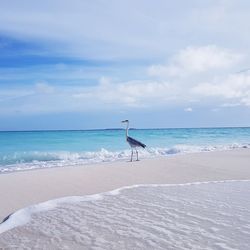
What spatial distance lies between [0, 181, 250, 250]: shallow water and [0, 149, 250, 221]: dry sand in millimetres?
812

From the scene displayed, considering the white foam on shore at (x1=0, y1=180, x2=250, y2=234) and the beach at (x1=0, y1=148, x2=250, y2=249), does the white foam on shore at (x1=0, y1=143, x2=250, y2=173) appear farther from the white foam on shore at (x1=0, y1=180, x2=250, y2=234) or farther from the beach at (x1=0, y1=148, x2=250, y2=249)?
the white foam on shore at (x1=0, y1=180, x2=250, y2=234)

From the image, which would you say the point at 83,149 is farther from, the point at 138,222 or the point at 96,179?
the point at 138,222

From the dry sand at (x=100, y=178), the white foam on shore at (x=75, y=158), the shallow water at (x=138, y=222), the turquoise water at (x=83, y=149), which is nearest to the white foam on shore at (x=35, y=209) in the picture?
the shallow water at (x=138, y=222)

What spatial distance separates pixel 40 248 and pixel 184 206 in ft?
8.70

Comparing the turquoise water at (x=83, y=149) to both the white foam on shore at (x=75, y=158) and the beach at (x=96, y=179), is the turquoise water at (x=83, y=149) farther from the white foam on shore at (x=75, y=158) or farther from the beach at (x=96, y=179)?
the beach at (x=96, y=179)

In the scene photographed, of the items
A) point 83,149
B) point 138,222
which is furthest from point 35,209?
point 83,149

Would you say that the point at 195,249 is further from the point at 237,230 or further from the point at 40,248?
the point at 40,248

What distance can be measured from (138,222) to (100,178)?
170 inches

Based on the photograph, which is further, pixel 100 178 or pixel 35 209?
pixel 100 178

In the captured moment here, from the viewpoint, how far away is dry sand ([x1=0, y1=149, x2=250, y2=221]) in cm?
708

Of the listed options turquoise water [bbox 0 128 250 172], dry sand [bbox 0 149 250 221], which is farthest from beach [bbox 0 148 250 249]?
turquoise water [bbox 0 128 250 172]

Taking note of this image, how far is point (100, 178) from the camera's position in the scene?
929cm

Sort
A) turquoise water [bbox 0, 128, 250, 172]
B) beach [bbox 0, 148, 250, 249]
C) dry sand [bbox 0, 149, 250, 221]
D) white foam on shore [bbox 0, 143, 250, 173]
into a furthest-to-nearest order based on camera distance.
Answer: turquoise water [bbox 0, 128, 250, 172] < white foam on shore [bbox 0, 143, 250, 173] < dry sand [bbox 0, 149, 250, 221] < beach [bbox 0, 148, 250, 249]

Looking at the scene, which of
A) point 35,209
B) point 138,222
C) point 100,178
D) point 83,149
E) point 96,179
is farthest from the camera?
point 83,149
